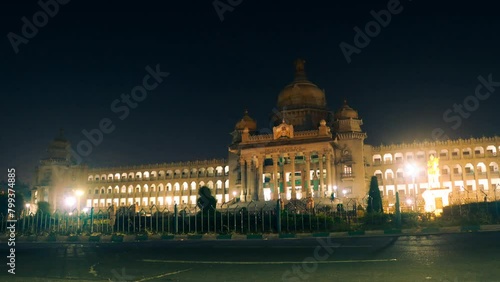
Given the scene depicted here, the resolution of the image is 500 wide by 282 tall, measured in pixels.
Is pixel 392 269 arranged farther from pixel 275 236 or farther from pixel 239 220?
pixel 239 220

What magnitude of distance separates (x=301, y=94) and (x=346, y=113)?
297 inches

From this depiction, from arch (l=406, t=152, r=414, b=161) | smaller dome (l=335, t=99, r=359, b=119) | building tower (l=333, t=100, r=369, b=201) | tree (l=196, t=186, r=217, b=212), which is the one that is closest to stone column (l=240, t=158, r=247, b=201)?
building tower (l=333, t=100, r=369, b=201)

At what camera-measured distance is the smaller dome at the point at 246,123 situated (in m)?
66.1

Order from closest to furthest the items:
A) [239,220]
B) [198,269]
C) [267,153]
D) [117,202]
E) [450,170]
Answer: [198,269], [239,220], [267,153], [450,170], [117,202]

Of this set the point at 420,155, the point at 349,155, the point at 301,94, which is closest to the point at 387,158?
the point at 420,155

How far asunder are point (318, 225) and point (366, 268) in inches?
584

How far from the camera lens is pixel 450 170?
214ft

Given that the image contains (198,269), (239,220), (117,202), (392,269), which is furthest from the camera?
(117,202)

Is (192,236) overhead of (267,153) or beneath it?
beneath

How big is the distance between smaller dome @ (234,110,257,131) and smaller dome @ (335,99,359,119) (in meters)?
12.6

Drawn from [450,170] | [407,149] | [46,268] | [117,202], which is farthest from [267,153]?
[46,268]

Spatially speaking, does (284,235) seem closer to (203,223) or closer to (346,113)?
(203,223)

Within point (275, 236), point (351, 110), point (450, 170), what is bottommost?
point (275, 236)

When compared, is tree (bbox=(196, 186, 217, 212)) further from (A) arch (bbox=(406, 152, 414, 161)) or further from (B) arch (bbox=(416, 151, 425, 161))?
(B) arch (bbox=(416, 151, 425, 161))
